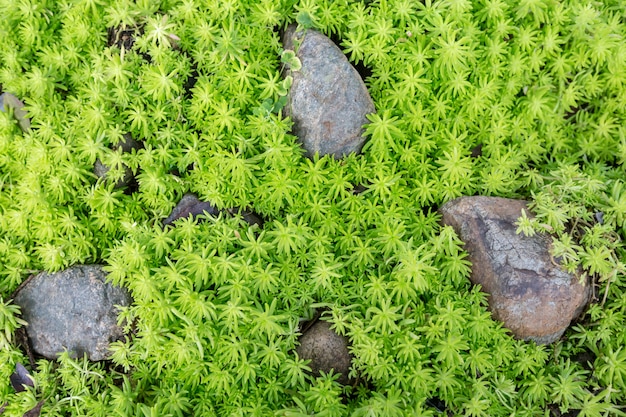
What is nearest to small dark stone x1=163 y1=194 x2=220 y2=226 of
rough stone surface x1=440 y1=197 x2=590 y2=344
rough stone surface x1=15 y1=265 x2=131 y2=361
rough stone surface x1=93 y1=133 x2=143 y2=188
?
rough stone surface x1=93 y1=133 x2=143 y2=188

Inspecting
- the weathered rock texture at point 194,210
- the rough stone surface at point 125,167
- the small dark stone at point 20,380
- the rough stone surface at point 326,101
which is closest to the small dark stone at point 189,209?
the weathered rock texture at point 194,210

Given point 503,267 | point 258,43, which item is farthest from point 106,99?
point 503,267

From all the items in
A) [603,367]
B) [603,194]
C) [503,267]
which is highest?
[603,194]

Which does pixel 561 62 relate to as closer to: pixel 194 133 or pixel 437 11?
pixel 437 11

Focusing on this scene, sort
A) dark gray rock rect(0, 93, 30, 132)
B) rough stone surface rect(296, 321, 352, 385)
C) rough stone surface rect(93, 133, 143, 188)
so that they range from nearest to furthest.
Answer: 1. rough stone surface rect(296, 321, 352, 385)
2. rough stone surface rect(93, 133, 143, 188)
3. dark gray rock rect(0, 93, 30, 132)

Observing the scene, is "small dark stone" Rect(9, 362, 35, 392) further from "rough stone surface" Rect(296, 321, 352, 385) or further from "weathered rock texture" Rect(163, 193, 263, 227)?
"rough stone surface" Rect(296, 321, 352, 385)

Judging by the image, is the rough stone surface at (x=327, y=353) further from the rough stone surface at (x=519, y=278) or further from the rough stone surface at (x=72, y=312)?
the rough stone surface at (x=72, y=312)
